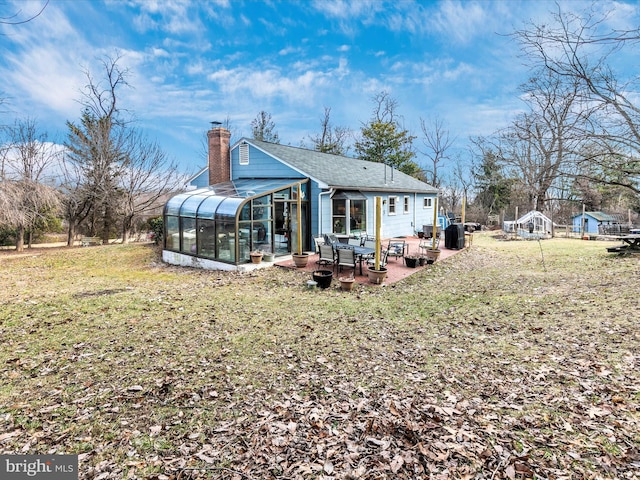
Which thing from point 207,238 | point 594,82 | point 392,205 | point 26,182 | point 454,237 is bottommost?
point 454,237

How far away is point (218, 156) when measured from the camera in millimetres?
16703

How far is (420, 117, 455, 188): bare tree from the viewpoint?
36938 mm

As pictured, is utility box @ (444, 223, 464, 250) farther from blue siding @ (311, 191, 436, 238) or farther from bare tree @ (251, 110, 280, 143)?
bare tree @ (251, 110, 280, 143)

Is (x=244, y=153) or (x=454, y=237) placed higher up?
(x=244, y=153)

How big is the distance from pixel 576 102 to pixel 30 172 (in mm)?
28098

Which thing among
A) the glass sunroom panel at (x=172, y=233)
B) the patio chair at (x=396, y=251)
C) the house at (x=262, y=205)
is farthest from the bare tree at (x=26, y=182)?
the patio chair at (x=396, y=251)

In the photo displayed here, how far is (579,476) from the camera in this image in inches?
108

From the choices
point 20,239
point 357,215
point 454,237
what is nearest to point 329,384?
point 357,215

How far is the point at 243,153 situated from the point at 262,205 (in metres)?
5.12

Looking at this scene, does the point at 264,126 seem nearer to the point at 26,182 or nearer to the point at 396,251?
the point at 26,182

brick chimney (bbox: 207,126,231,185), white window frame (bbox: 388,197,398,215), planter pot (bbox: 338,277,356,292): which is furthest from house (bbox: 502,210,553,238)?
brick chimney (bbox: 207,126,231,185)

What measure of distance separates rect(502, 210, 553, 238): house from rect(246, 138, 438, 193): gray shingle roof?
20.7 feet

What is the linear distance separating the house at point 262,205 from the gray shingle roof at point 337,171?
76 millimetres

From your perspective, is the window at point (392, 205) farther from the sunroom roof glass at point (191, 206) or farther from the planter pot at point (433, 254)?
the sunroom roof glass at point (191, 206)
